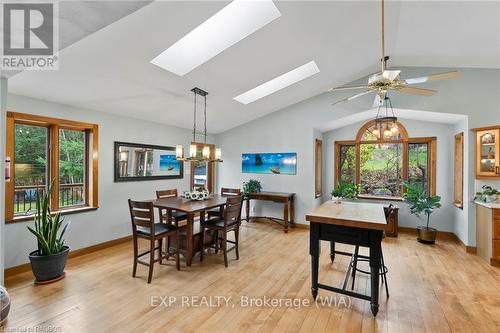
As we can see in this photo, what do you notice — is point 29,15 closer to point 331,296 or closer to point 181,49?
point 181,49

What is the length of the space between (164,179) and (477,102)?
608cm

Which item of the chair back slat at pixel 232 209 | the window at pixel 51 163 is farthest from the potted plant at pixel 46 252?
the chair back slat at pixel 232 209

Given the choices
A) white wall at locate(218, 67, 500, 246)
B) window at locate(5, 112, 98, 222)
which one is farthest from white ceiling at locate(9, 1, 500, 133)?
window at locate(5, 112, 98, 222)

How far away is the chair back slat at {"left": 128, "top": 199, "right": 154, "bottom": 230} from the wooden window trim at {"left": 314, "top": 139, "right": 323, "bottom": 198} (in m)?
3.93

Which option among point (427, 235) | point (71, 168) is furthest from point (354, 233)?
point (71, 168)

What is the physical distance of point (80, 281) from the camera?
9.50 ft

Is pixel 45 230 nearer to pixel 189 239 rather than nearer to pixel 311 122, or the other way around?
pixel 189 239

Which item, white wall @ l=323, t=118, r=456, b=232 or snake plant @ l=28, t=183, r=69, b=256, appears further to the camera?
white wall @ l=323, t=118, r=456, b=232

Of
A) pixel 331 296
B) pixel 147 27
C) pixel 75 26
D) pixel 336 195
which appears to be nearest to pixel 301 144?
pixel 336 195

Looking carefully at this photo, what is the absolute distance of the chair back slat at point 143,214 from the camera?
2902mm

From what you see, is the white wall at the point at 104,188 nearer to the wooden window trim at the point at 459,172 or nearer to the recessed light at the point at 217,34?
the recessed light at the point at 217,34

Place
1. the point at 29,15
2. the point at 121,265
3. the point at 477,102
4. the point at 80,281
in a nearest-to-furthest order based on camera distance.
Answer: the point at 29,15 → the point at 80,281 → the point at 121,265 → the point at 477,102

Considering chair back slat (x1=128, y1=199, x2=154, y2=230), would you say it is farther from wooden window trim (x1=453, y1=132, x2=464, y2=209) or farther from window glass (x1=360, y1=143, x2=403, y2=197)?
wooden window trim (x1=453, y1=132, x2=464, y2=209)

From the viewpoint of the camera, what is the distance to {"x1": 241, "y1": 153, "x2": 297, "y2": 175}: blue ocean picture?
574cm
